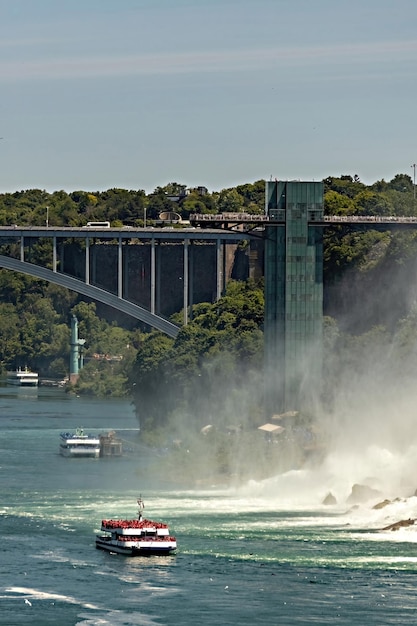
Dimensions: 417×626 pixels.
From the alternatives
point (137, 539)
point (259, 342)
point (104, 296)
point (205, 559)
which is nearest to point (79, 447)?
point (259, 342)

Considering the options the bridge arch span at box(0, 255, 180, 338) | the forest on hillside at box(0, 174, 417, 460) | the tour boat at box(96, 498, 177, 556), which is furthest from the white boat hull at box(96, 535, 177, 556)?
the bridge arch span at box(0, 255, 180, 338)

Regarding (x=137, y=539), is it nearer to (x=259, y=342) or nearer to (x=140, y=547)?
(x=140, y=547)

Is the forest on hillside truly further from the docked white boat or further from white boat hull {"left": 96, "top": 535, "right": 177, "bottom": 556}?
white boat hull {"left": 96, "top": 535, "right": 177, "bottom": 556}

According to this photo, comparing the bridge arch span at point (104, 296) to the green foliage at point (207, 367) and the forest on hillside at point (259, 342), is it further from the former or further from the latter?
the green foliage at point (207, 367)

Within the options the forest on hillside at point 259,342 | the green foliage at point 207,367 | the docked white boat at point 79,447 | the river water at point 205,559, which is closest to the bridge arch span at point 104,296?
the forest on hillside at point 259,342

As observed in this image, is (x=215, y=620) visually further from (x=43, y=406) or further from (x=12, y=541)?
(x=43, y=406)

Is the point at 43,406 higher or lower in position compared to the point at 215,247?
lower

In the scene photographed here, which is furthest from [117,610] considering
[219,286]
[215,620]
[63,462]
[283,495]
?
[219,286]
